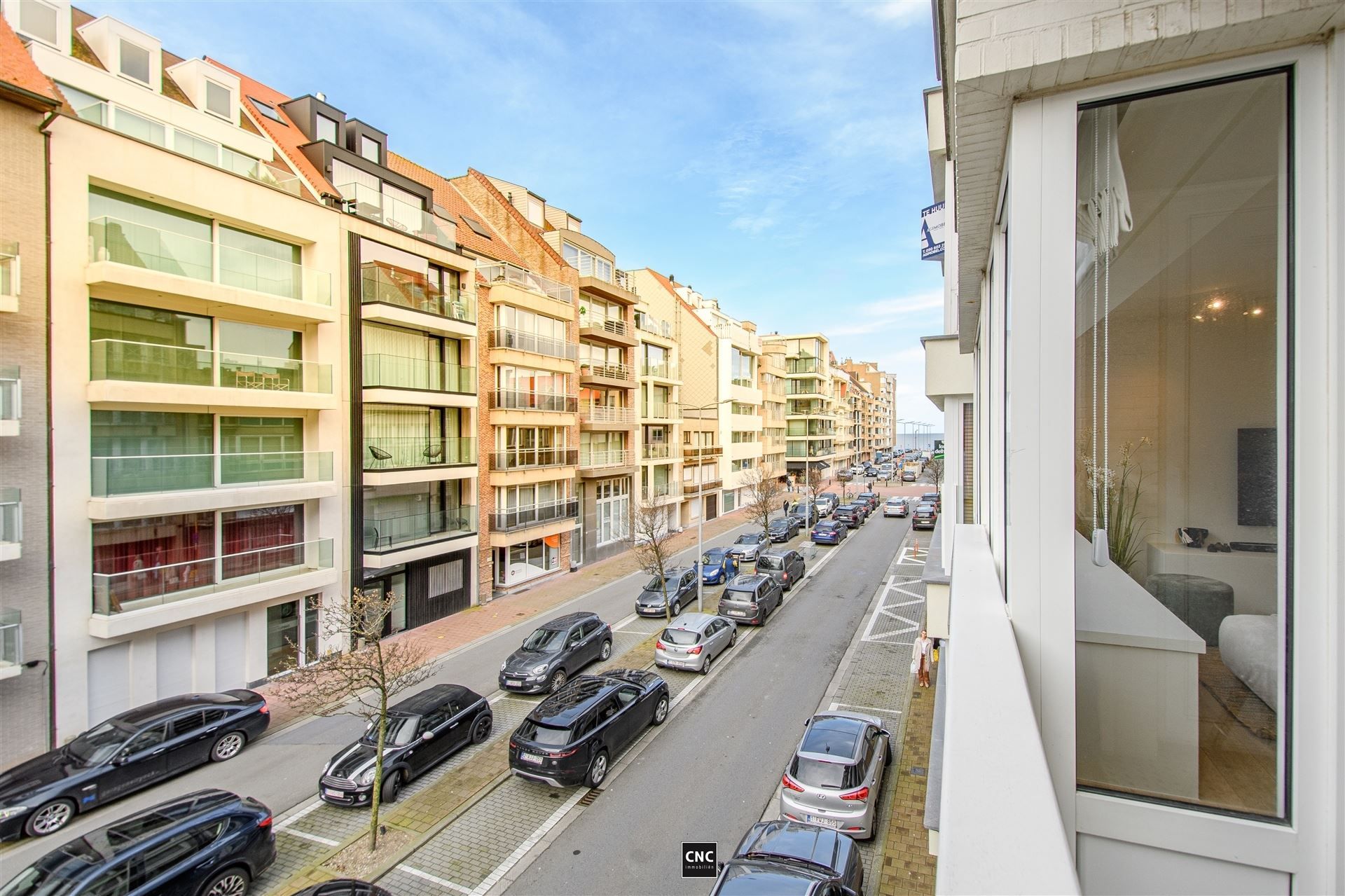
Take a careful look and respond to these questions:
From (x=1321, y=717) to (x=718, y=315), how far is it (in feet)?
155

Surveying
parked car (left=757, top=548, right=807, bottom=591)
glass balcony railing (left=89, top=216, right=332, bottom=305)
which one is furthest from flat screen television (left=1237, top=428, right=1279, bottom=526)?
parked car (left=757, top=548, right=807, bottom=591)

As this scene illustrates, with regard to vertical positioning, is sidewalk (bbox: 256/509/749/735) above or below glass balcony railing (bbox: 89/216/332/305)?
below

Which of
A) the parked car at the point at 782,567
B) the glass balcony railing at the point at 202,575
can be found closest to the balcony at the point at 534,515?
the glass balcony railing at the point at 202,575

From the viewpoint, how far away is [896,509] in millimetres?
45375

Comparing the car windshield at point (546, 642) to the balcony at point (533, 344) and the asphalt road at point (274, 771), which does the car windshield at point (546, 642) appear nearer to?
the asphalt road at point (274, 771)

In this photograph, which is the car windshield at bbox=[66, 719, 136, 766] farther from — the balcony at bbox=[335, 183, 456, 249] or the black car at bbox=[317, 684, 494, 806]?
the balcony at bbox=[335, 183, 456, 249]

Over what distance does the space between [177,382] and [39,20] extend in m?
7.71

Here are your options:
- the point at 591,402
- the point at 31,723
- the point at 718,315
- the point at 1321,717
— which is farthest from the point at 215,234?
the point at 718,315

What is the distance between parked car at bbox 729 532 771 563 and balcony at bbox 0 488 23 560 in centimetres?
2245

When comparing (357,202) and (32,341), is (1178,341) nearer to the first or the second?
(32,341)

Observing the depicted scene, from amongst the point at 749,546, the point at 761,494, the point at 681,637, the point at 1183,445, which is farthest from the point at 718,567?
the point at 1183,445

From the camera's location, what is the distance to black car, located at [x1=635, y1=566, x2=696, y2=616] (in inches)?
838

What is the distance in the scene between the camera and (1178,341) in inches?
98.5

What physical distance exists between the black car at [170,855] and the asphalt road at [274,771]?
1859mm
